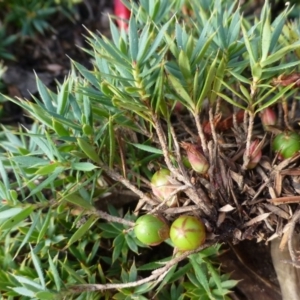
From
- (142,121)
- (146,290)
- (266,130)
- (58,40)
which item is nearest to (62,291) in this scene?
(146,290)

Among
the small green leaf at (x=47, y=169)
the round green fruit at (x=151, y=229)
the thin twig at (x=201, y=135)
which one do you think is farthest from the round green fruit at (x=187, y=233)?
the small green leaf at (x=47, y=169)

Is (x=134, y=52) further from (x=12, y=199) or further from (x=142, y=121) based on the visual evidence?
(x=12, y=199)

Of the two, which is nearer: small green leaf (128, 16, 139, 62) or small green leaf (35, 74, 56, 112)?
small green leaf (128, 16, 139, 62)

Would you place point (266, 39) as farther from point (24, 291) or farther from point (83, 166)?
point (24, 291)

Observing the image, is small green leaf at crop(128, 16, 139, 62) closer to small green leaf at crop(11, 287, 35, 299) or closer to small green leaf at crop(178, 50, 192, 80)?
small green leaf at crop(178, 50, 192, 80)

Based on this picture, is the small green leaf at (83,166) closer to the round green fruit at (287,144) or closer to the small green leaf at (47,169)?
the small green leaf at (47,169)

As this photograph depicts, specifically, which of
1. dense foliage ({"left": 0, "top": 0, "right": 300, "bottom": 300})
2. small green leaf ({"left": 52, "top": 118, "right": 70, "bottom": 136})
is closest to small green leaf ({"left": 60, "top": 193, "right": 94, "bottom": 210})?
dense foliage ({"left": 0, "top": 0, "right": 300, "bottom": 300})
